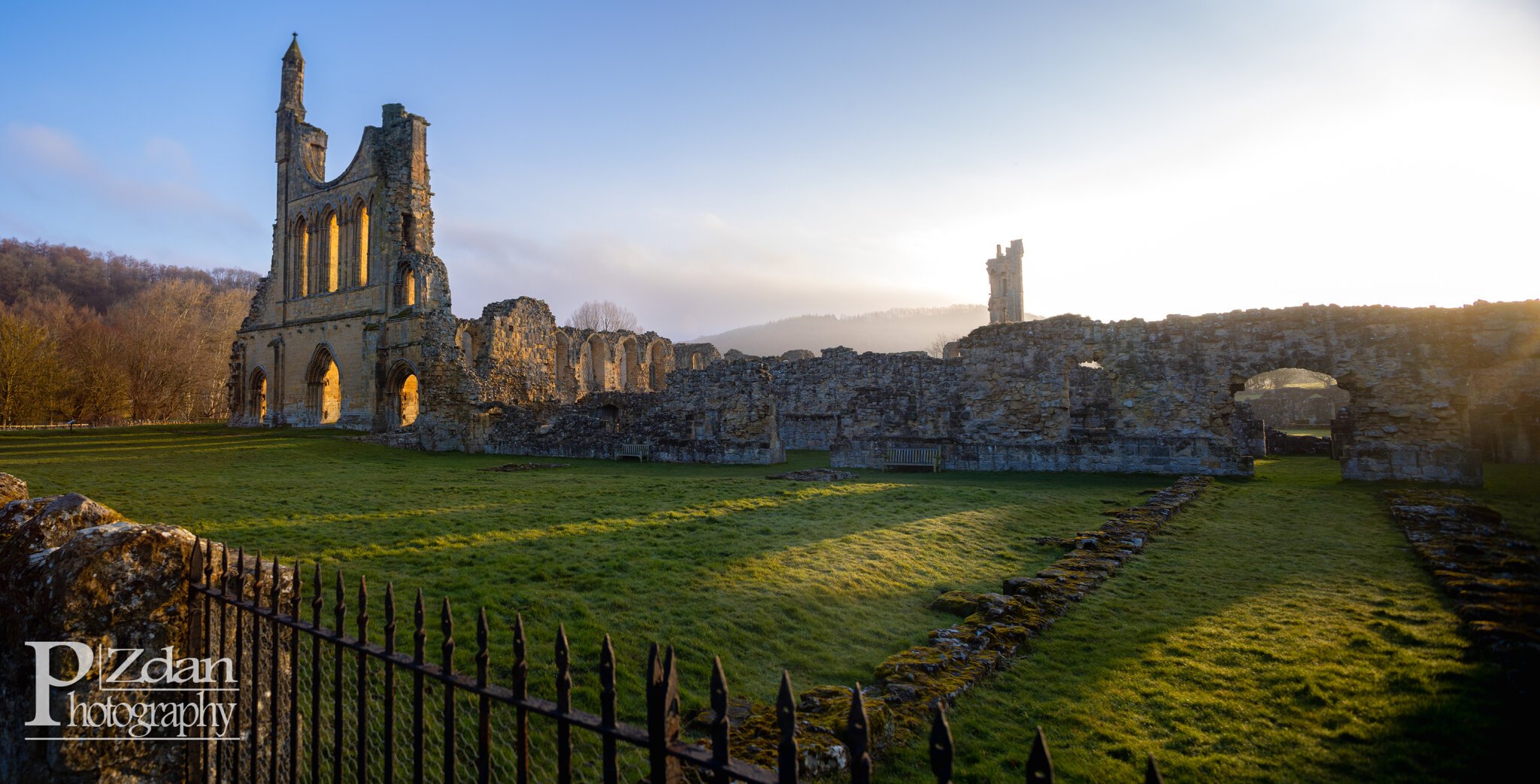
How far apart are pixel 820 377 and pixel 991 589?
2325 centimetres

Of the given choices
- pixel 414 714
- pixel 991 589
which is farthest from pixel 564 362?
pixel 414 714

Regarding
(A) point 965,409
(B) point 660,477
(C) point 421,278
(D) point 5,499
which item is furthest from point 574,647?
(C) point 421,278

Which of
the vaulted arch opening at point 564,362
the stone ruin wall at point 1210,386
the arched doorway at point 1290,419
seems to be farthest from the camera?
the vaulted arch opening at point 564,362

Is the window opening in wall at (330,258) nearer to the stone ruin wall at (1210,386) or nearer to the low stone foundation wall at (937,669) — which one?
the stone ruin wall at (1210,386)

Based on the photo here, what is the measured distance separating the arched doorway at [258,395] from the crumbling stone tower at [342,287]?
61 millimetres

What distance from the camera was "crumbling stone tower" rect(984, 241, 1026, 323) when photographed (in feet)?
167

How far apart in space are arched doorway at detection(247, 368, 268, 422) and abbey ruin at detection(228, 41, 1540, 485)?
10 cm

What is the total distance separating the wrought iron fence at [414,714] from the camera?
5.72 feet

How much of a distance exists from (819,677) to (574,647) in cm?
179

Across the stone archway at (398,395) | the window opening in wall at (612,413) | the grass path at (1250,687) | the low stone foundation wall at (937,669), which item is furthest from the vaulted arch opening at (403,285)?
the grass path at (1250,687)

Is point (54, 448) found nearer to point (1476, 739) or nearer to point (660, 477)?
point (660, 477)

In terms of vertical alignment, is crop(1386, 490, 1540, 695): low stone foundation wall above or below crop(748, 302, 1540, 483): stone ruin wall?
below

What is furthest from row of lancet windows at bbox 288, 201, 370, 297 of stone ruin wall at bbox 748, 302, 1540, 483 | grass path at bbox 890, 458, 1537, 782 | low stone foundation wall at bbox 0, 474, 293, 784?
grass path at bbox 890, 458, 1537, 782

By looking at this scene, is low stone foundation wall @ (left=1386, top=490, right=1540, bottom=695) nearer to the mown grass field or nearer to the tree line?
the mown grass field
